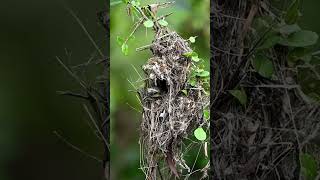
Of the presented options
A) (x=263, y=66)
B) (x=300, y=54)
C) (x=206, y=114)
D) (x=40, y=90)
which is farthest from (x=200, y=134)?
(x=40, y=90)

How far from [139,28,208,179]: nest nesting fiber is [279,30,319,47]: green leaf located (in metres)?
0.30

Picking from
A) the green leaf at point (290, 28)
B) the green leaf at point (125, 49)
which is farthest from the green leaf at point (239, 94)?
the green leaf at point (125, 49)

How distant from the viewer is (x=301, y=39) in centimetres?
154

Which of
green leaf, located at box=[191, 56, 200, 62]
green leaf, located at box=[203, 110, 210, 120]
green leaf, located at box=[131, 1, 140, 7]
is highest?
green leaf, located at box=[131, 1, 140, 7]

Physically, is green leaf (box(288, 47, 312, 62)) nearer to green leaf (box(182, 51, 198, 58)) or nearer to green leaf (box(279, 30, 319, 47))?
green leaf (box(279, 30, 319, 47))

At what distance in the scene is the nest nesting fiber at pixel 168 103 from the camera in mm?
1545

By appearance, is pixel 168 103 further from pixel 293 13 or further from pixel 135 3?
pixel 293 13

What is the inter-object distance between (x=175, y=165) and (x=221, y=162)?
0.46ft

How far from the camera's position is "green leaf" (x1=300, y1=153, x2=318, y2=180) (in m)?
1.54

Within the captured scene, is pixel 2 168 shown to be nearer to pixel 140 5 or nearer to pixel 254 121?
pixel 140 5

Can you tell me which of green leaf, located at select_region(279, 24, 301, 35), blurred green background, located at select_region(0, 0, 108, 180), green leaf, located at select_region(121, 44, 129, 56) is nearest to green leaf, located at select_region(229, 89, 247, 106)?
green leaf, located at select_region(279, 24, 301, 35)

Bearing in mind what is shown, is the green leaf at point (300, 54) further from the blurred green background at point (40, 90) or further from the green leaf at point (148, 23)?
the blurred green background at point (40, 90)

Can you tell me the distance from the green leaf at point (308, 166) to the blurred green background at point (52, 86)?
493 millimetres

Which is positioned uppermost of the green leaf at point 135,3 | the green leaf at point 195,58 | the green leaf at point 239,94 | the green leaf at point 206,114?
the green leaf at point 135,3
